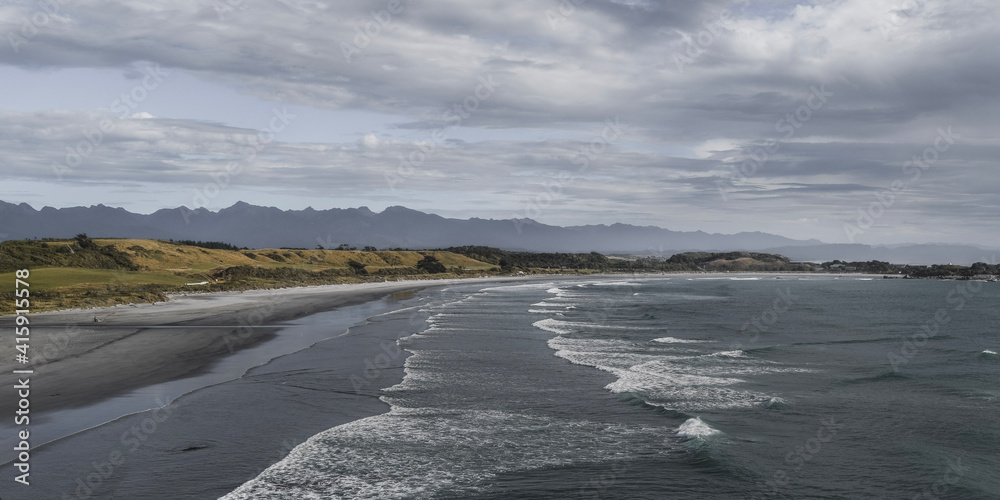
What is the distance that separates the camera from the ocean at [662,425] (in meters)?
11.3

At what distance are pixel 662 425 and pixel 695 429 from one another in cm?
92

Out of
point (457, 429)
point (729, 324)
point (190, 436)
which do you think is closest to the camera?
point (190, 436)

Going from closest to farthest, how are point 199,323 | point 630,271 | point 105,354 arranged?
1. point 105,354
2. point 199,323
3. point 630,271

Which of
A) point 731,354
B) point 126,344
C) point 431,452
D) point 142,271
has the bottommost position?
point 126,344

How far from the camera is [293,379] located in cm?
2031

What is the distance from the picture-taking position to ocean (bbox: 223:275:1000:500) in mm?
11281

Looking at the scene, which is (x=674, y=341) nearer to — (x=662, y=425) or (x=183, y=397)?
(x=662, y=425)

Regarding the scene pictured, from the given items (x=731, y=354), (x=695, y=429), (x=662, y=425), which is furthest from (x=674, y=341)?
(x=695, y=429)

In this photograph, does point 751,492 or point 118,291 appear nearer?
point 751,492

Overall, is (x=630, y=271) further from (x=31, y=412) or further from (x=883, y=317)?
(x=31, y=412)

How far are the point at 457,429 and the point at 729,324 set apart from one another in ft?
104

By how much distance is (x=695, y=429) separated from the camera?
14570 mm

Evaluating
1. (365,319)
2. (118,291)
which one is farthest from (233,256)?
(365,319)

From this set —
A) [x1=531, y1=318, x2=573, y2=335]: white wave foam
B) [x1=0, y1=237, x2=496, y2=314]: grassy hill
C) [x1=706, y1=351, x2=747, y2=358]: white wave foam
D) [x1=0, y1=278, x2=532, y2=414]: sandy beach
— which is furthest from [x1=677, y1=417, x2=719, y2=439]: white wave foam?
[x1=0, y1=237, x2=496, y2=314]: grassy hill
